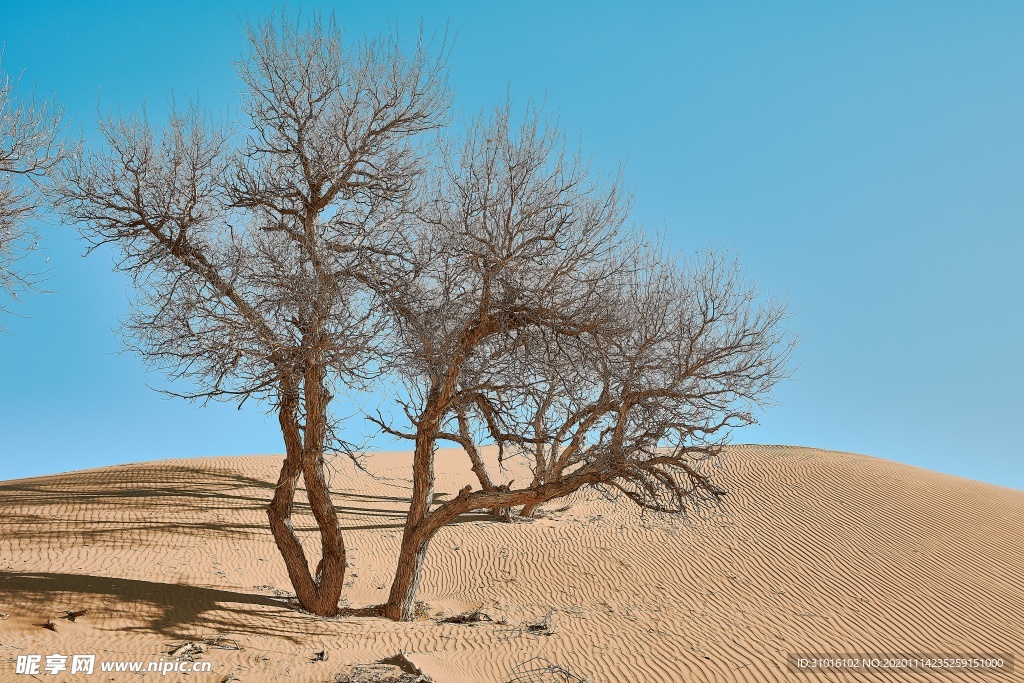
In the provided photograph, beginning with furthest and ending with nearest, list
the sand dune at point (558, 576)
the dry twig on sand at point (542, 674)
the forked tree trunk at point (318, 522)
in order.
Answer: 1. the forked tree trunk at point (318, 522)
2. the sand dune at point (558, 576)
3. the dry twig on sand at point (542, 674)

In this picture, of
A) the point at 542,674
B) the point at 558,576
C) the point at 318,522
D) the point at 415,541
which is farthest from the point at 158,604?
the point at 558,576

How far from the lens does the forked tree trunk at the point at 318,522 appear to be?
38.6ft

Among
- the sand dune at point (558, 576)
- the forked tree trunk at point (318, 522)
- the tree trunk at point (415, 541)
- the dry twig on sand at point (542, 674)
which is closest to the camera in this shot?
the dry twig on sand at point (542, 674)

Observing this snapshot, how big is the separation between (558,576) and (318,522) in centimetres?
616

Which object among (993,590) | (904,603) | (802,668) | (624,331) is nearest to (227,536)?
(624,331)

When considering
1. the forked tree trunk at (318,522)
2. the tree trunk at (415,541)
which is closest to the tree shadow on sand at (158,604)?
the forked tree trunk at (318,522)

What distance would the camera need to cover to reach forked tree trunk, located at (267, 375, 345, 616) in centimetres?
1176

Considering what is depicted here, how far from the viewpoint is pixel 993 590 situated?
1484 centimetres

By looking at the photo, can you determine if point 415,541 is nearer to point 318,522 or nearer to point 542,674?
point 318,522

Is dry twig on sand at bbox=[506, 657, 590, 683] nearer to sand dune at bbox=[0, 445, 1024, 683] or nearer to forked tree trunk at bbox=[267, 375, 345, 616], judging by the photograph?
sand dune at bbox=[0, 445, 1024, 683]

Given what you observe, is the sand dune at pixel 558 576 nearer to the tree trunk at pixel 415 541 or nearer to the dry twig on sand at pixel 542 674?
the dry twig on sand at pixel 542 674

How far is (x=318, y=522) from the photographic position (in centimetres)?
1185

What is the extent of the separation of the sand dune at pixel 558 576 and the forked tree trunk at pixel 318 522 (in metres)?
0.54

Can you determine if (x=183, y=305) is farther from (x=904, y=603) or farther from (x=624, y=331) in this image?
(x=904, y=603)
